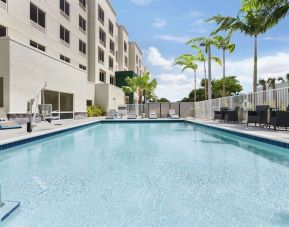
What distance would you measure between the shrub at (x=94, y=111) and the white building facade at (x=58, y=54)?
75 cm

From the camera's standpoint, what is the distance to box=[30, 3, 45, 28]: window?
56.2ft

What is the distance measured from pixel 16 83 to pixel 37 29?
259 inches

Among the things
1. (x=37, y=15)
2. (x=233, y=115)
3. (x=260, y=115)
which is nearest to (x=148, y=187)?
(x=260, y=115)

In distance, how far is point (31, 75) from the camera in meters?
14.1

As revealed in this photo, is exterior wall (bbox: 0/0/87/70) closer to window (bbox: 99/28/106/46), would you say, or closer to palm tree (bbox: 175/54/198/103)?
window (bbox: 99/28/106/46)

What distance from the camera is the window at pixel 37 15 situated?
17.1m

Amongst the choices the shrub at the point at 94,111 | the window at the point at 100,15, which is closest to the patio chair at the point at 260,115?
the shrub at the point at 94,111

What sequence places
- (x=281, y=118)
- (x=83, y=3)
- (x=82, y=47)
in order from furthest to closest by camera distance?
1. (x=83, y=3)
2. (x=82, y=47)
3. (x=281, y=118)

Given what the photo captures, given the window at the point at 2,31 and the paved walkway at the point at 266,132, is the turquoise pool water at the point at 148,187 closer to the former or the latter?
the paved walkway at the point at 266,132

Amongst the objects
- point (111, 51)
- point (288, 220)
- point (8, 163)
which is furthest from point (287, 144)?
point (111, 51)

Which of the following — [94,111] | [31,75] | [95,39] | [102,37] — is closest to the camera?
[31,75]

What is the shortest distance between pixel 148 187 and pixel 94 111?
22464 millimetres

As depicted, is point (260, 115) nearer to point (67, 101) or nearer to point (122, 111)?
point (67, 101)

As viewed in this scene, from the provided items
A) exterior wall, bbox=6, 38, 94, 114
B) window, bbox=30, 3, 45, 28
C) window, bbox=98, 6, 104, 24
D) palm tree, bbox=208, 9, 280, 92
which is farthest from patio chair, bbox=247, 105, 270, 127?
window, bbox=98, 6, 104, 24
